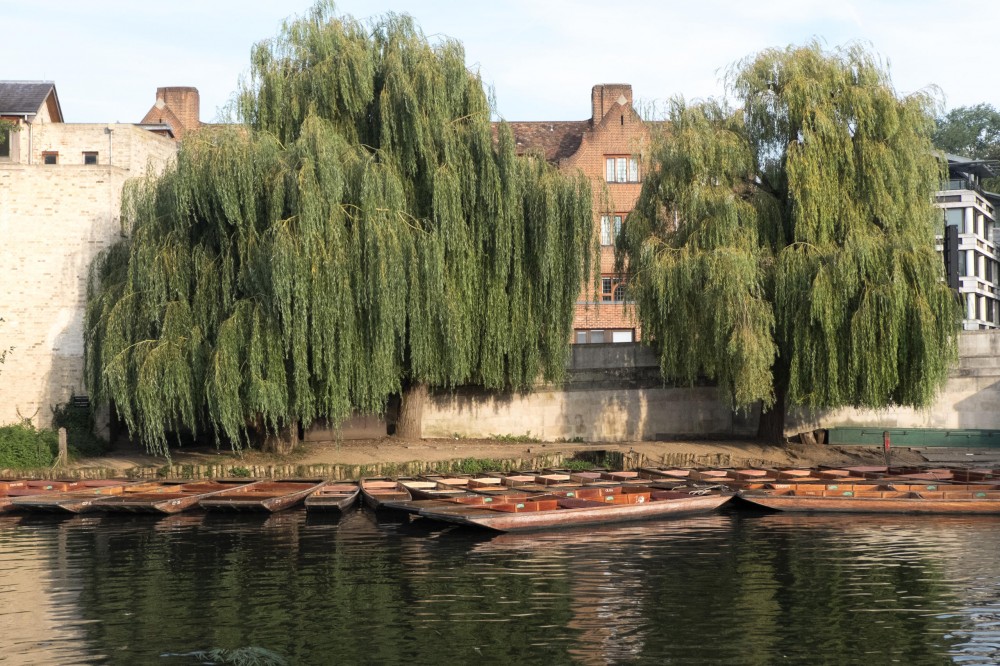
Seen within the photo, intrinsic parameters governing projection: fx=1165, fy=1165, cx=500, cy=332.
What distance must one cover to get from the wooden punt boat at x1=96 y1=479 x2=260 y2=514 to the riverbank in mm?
2018

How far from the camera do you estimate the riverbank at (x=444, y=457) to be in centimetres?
2709

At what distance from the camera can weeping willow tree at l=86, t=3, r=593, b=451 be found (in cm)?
2464

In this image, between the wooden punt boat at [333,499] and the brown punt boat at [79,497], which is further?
the brown punt boat at [79,497]

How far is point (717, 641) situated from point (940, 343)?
16969 millimetres

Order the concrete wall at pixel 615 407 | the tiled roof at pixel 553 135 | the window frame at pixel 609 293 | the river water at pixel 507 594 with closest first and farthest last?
the river water at pixel 507 594
the concrete wall at pixel 615 407
the window frame at pixel 609 293
the tiled roof at pixel 553 135

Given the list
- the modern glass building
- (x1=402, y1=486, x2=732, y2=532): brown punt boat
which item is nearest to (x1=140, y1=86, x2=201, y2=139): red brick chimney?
(x1=402, y1=486, x2=732, y2=532): brown punt boat

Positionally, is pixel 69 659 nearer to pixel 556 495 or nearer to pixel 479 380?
pixel 556 495

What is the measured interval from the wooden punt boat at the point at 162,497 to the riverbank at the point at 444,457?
79.4 inches

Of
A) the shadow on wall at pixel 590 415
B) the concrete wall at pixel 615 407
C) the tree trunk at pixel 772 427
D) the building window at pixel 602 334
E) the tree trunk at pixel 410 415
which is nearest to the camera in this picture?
the tree trunk at pixel 410 415

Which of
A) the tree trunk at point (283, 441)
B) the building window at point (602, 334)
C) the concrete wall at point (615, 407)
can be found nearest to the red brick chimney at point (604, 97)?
the building window at point (602, 334)

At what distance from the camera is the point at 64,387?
30.5m

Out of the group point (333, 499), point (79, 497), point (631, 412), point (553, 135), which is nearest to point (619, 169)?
point (553, 135)

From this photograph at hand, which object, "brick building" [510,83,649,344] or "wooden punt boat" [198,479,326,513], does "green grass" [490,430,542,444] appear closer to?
"wooden punt boat" [198,479,326,513]

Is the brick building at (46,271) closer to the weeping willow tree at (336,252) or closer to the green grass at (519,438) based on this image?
the weeping willow tree at (336,252)
